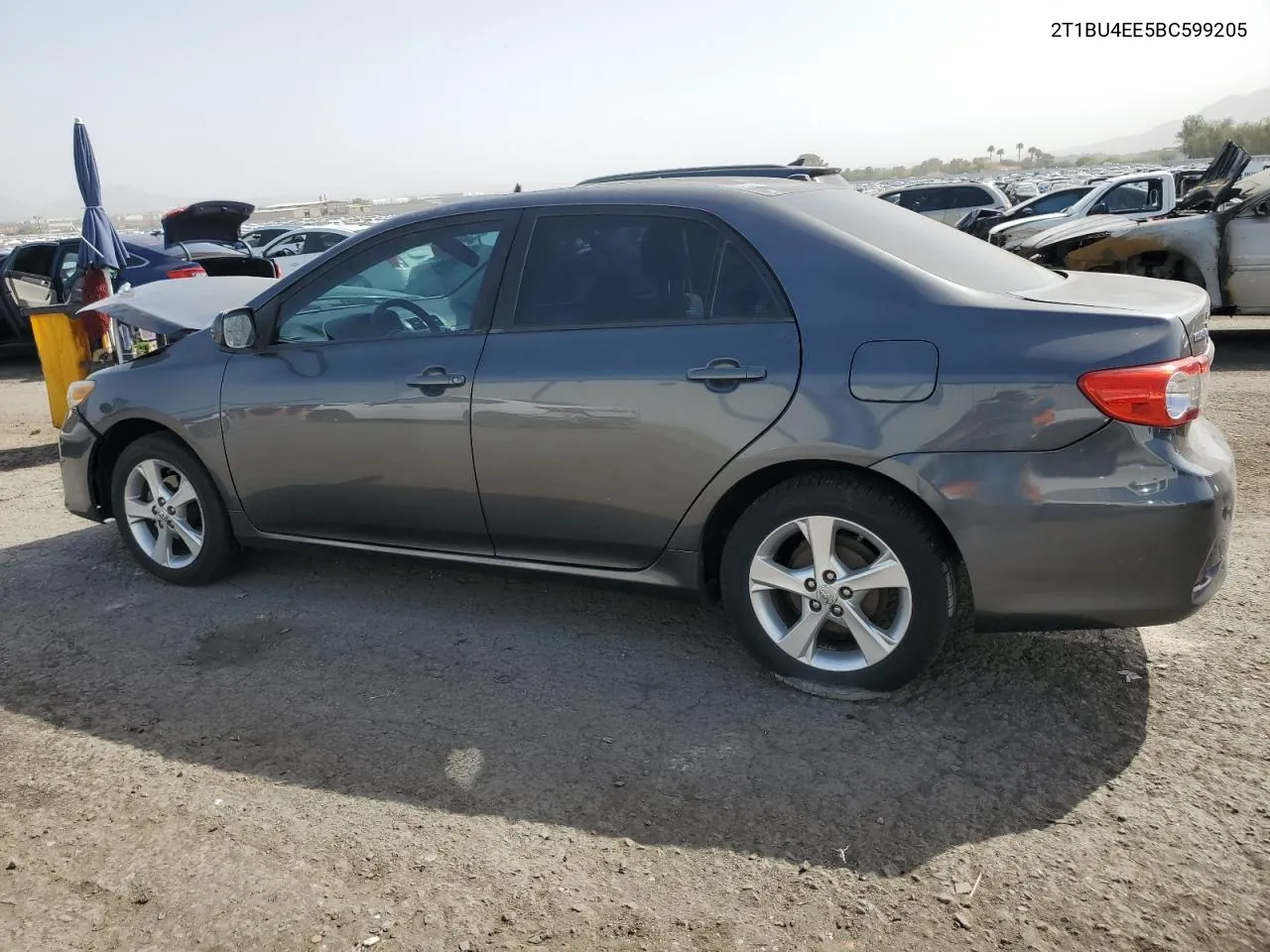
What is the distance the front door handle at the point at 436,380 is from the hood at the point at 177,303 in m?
1.84

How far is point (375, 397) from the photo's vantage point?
168 inches

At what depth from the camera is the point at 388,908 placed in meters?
2.71

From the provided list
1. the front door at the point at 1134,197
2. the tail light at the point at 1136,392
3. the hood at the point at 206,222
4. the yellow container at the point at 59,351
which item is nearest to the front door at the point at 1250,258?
the front door at the point at 1134,197

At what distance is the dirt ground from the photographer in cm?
264

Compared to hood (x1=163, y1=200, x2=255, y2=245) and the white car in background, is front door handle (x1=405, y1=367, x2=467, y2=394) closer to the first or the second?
hood (x1=163, y1=200, x2=255, y2=245)

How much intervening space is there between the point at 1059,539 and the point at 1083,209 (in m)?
15.6

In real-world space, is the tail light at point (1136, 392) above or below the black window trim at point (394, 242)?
below

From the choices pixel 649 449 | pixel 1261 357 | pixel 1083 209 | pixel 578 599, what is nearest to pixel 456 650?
pixel 578 599

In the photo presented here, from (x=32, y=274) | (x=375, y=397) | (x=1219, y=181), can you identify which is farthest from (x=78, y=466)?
(x=1219, y=181)

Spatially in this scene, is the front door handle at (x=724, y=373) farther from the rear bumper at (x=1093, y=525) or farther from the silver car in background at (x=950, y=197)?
the silver car in background at (x=950, y=197)

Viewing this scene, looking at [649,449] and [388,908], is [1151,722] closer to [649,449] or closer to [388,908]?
[649,449]

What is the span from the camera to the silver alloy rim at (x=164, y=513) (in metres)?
4.99

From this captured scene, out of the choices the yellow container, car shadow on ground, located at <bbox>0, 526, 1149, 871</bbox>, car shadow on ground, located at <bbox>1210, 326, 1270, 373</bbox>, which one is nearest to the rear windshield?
car shadow on ground, located at <bbox>0, 526, 1149, 871</bbox>

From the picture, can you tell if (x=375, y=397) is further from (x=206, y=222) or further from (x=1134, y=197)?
(x=1134, y=197)
